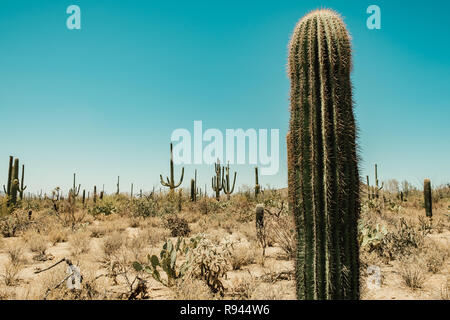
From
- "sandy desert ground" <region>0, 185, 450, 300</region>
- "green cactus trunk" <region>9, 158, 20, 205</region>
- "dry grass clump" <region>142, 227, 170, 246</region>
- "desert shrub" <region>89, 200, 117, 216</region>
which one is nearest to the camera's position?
"sandy desert ground" <region>0, 185, 450, 300</region>

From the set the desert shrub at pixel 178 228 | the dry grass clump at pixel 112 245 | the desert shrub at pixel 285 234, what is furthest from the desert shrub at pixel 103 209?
the desert shrub at pixel 285 234

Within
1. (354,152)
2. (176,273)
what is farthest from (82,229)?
(354,152)

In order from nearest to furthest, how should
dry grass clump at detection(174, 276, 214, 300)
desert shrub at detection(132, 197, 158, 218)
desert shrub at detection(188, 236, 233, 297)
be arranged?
dry grass clump at detection(174, 276, 214, 300) < desert shrub at detection(188, 236, 233, 297) < desert shrub at detection(132, 197, 158, 218)

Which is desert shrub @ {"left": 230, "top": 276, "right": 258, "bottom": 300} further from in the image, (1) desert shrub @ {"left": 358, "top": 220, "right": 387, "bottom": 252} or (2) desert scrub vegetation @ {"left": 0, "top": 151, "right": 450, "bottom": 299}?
(1) desert shrub @ {"left": 358, "top": 220, "right": 387, "bottom": 252}

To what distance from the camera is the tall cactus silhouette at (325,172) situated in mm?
3328

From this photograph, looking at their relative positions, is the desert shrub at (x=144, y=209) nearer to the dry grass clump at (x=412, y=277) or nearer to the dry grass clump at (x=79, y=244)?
the dry grass clump at (x=79, y=244)

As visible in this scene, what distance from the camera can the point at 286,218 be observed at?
7316mm

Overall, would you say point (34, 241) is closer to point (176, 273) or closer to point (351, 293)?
point (176, 273)

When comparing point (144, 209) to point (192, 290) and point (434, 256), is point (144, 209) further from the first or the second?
point (434, 256)

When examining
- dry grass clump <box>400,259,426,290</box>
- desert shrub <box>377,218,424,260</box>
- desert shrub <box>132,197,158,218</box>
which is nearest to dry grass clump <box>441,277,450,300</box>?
dry grass clump <box>400,259,426,290</box>

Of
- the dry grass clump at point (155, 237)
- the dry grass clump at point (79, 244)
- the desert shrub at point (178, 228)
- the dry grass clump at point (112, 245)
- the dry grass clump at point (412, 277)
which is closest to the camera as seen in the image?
the dry grass clump at point (412, 277)

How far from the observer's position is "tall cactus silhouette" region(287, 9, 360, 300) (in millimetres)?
3328

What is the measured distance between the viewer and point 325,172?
3.38m
